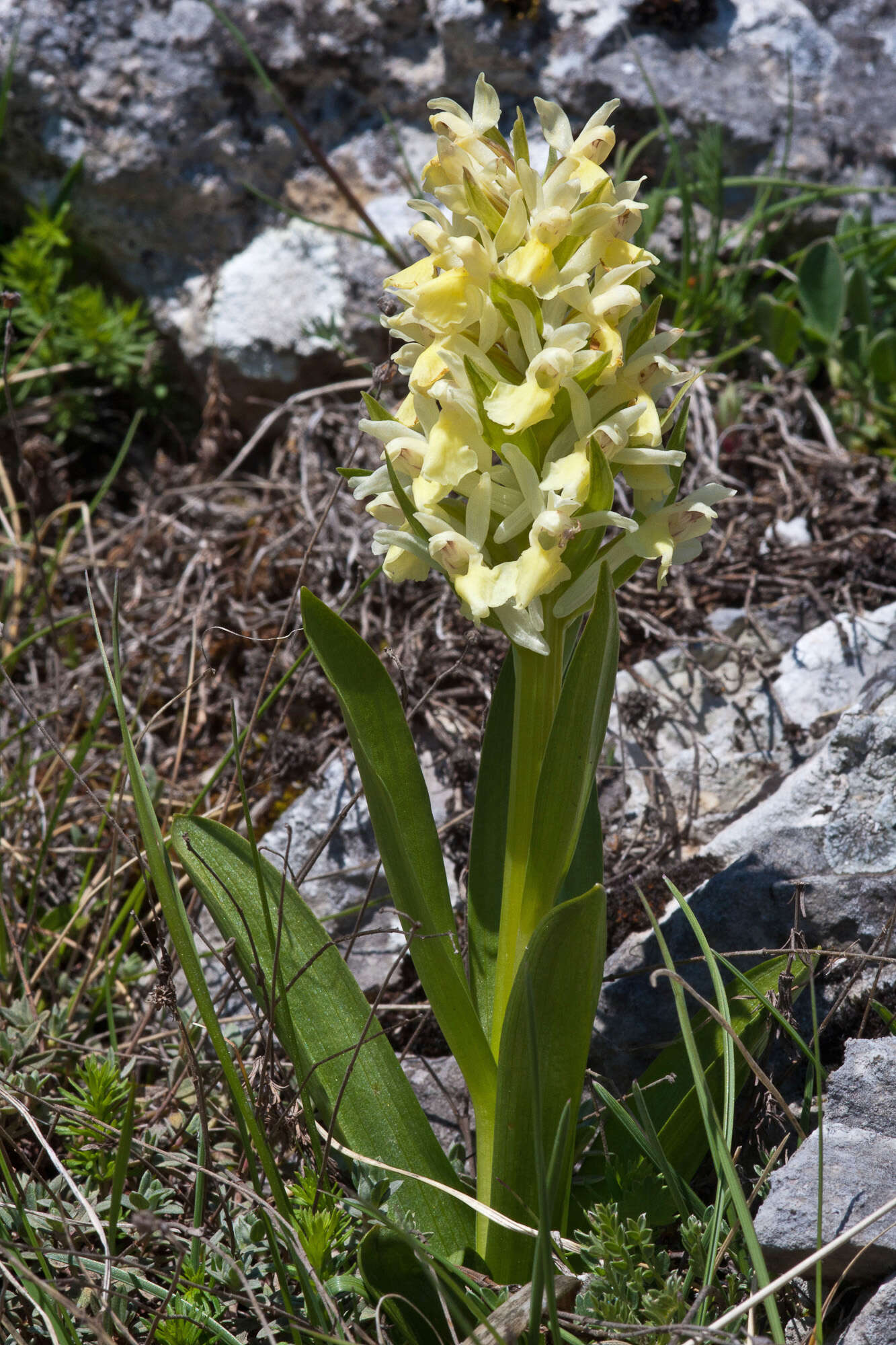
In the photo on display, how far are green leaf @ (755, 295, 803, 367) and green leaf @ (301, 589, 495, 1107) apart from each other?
80.2 inches

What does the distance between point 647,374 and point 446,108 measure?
49 centimetres

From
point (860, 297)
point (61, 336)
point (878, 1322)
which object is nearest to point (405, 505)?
point (878, 1322)

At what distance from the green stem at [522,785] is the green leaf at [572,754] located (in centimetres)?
3

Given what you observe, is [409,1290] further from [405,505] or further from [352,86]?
[352,86]

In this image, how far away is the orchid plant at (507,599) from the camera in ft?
4.17

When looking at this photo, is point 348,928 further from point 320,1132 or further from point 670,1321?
point 670,1321

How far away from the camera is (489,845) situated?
65.8 inches

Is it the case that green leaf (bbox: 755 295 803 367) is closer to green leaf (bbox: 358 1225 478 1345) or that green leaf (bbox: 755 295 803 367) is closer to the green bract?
the green bract

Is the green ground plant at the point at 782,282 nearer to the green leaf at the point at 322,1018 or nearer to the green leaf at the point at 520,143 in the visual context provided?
the green leaf at the point at 520,143

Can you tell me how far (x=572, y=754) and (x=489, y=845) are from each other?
407 millimetres

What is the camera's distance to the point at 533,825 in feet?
4.48

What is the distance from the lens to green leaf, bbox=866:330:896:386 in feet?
8.89

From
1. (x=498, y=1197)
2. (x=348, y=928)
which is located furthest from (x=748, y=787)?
(x=498, y=1197)

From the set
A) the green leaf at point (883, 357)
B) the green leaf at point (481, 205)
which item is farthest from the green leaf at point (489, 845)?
the green leaf at point (883, 357)
